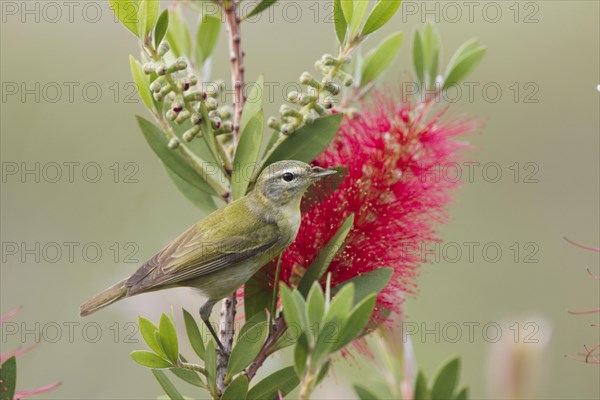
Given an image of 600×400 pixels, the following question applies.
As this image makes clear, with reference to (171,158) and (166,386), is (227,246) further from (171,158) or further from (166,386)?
(166,386)

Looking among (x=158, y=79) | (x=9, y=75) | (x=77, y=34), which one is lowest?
(x=158, y=79)

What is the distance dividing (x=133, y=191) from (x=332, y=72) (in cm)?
355

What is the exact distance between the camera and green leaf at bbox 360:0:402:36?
1888mm

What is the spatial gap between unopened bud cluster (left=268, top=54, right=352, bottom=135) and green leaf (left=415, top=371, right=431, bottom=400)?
614mm

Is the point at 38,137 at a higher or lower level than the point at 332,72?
higher

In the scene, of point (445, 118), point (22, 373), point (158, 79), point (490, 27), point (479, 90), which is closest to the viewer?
point (158, 79)

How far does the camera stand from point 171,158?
197 cm

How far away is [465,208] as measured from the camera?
5328 mm

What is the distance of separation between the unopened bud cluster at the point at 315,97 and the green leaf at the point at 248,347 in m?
0.47

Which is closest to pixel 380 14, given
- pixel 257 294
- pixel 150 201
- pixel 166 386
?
pixel 257 294

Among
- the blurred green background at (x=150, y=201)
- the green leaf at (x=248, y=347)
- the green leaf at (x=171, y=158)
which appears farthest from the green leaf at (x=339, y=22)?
the blurred green background at (x=150, y=201)

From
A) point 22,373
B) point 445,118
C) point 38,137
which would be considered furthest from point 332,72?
point 38,137

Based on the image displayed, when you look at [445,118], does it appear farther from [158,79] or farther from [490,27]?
[490,27]

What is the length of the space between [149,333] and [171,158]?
1.51ft
